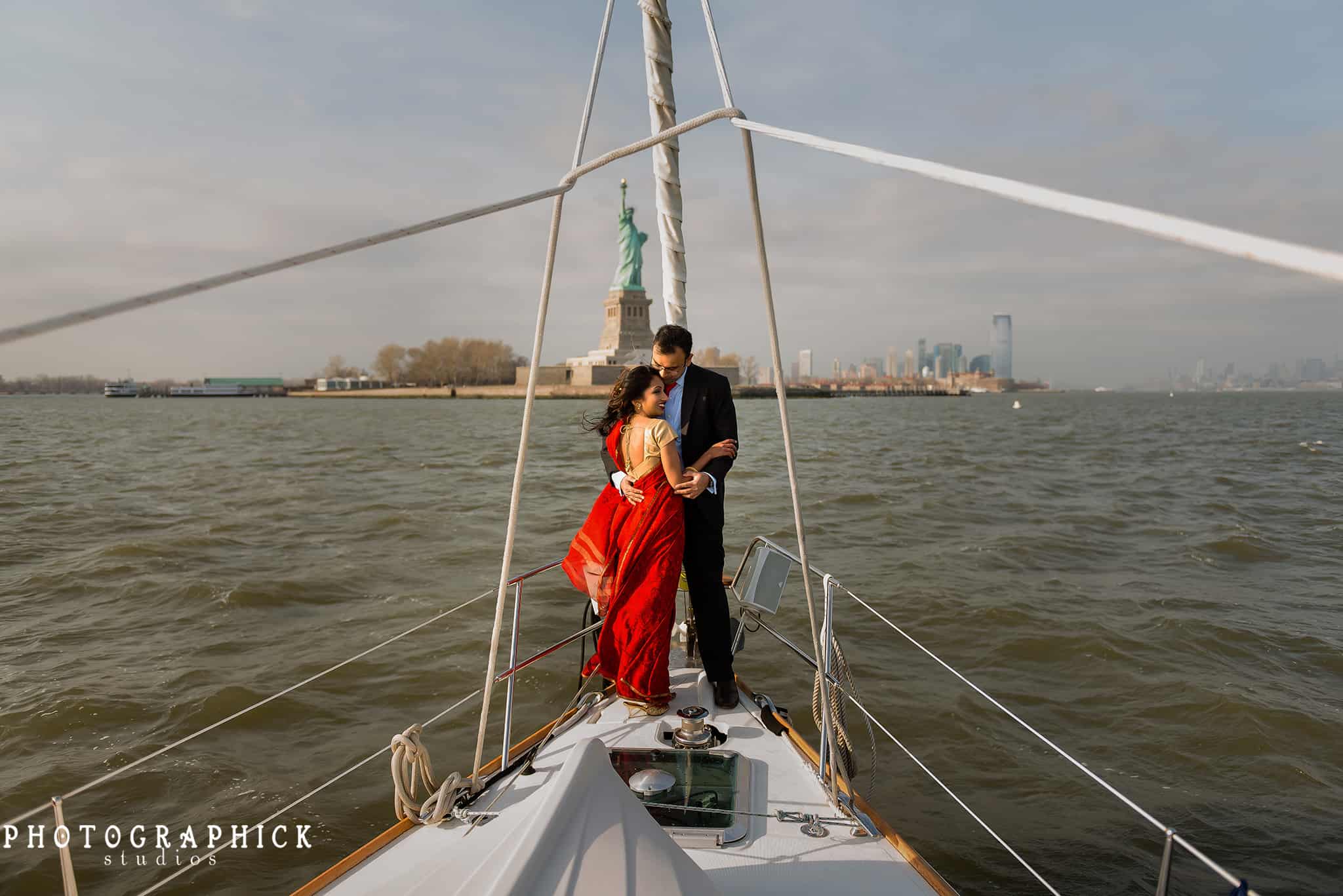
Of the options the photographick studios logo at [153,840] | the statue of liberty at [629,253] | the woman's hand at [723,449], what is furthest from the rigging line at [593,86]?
the statue of liberty at [629,253]

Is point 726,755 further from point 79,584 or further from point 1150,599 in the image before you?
point 79,584

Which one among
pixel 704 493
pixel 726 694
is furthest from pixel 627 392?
pixel 726 694

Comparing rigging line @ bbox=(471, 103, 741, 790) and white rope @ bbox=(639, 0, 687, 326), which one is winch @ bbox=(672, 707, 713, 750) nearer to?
rigging line @ bbox=(471, 103, 741, 790)

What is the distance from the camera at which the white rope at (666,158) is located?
3.44 meters

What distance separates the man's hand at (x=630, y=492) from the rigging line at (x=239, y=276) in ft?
4.09

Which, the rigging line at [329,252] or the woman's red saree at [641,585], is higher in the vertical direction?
the rigging line at [329,252]

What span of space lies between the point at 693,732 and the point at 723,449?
1119 mm

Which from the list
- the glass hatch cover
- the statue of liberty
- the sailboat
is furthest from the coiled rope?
the statue of liberty

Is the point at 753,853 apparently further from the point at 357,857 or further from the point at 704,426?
the point at 704,426

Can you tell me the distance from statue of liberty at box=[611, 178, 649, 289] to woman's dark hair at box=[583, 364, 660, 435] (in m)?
50.0

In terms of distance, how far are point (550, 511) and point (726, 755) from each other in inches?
343

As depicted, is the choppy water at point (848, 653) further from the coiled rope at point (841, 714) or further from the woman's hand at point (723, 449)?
the woman's hand at point (723, 449)

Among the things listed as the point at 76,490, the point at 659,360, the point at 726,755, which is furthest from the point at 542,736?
the point at 76,490

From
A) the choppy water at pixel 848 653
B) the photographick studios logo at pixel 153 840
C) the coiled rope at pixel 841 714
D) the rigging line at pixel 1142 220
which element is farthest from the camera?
the choppy water at pixel 848 653
